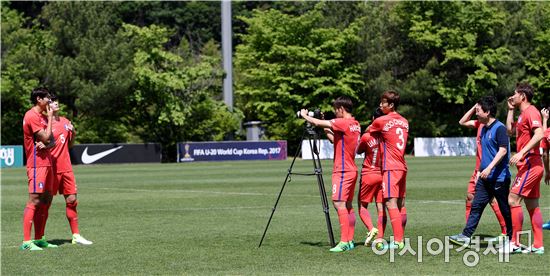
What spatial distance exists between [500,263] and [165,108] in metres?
58.0

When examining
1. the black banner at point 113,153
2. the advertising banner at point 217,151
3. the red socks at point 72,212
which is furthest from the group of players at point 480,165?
the advertising banner at point 217,151

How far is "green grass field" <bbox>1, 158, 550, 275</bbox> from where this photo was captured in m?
12.0

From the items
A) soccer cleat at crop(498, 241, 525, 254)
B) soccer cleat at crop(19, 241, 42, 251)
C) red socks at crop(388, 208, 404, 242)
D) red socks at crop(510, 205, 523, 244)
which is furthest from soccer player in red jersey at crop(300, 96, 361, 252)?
soccer cleat at crop(19, 241, 42, 251)

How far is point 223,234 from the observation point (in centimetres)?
1627

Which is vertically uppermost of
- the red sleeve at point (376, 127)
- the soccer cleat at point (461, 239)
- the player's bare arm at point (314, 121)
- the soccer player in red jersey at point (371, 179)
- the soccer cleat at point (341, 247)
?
the player's bare arm at point (314, 121)

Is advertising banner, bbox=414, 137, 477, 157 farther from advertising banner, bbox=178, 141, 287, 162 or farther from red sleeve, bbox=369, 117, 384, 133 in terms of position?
red sleeve, bbox=369, 117, 384, 133

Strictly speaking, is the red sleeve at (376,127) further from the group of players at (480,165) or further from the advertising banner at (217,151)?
the advertising banner at (217,151)

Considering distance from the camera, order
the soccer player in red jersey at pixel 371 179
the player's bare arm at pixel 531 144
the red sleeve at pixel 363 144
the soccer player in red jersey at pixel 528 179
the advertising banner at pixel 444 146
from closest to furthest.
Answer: the player's bare arm at pixel 531 144 < the soccer player in red jersey at pixel 528 179 < the red sleeve at pixel 363 144 < the soccer player in red jersey at pixel 371 179 < the advertising banner at pixel 444 146

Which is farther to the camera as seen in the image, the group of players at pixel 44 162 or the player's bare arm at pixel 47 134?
the group of players at pixel 44 162

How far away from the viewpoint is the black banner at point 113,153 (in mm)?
57938

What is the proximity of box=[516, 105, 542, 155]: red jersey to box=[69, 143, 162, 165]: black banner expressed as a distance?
44910 mm

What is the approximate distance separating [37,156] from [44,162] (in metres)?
0.13

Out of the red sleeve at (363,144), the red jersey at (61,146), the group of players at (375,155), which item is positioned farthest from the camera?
the red jersey at (61,146)

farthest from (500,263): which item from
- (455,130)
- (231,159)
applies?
(455,130)
